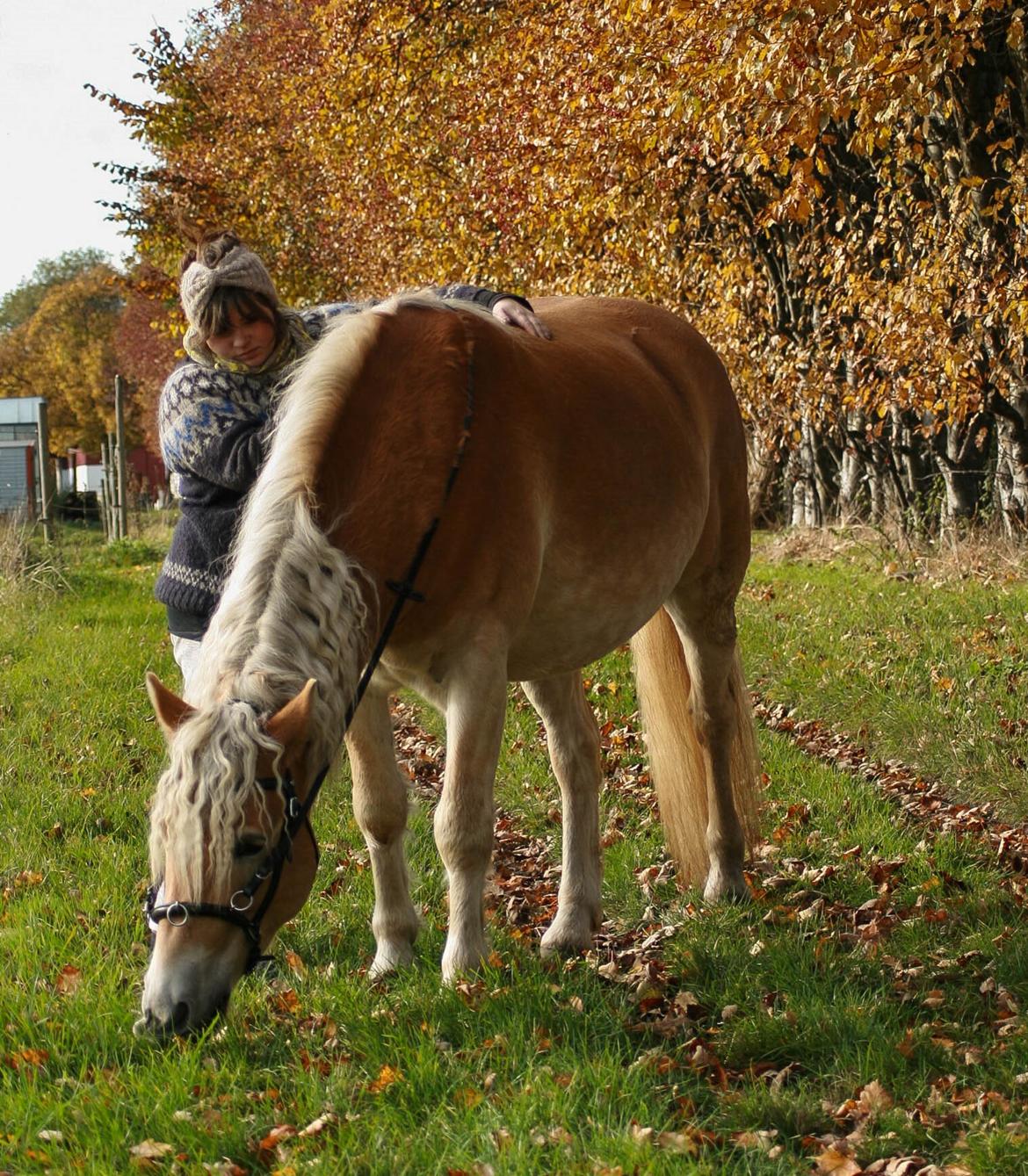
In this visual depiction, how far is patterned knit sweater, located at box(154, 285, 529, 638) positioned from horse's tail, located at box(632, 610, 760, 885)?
197cm

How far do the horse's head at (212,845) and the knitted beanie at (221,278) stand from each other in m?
1.50

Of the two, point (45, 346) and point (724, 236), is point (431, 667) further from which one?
point (45, 346)

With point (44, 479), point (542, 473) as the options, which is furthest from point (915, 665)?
point (44, 479)

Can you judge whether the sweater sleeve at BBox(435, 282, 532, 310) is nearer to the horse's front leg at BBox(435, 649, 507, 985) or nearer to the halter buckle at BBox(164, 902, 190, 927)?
the horse's front leg at BBox(435, 649, 507, 985)

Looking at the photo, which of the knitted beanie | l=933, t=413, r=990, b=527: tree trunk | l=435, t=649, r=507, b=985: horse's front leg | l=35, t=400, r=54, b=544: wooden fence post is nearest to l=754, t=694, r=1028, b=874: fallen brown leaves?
l=435, t=649, r=507, b=985: horse's front leg

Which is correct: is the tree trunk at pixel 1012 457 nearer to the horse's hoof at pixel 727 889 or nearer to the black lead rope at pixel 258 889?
the horse's hoof at pixel 727 889

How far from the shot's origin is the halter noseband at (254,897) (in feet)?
9.55

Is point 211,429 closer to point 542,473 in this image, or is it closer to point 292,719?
point 542,473

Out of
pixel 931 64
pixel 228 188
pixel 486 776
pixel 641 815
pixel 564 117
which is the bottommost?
pixel 641 815

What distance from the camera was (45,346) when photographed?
56.2 metres

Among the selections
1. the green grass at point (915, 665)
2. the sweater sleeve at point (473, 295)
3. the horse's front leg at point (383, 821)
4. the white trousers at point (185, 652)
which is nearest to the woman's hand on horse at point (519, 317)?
the sweater sleeve at point (473, 295)

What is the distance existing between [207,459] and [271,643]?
1137mm

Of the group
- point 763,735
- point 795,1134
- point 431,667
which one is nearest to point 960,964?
point 795,1134

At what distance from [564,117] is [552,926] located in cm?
832
